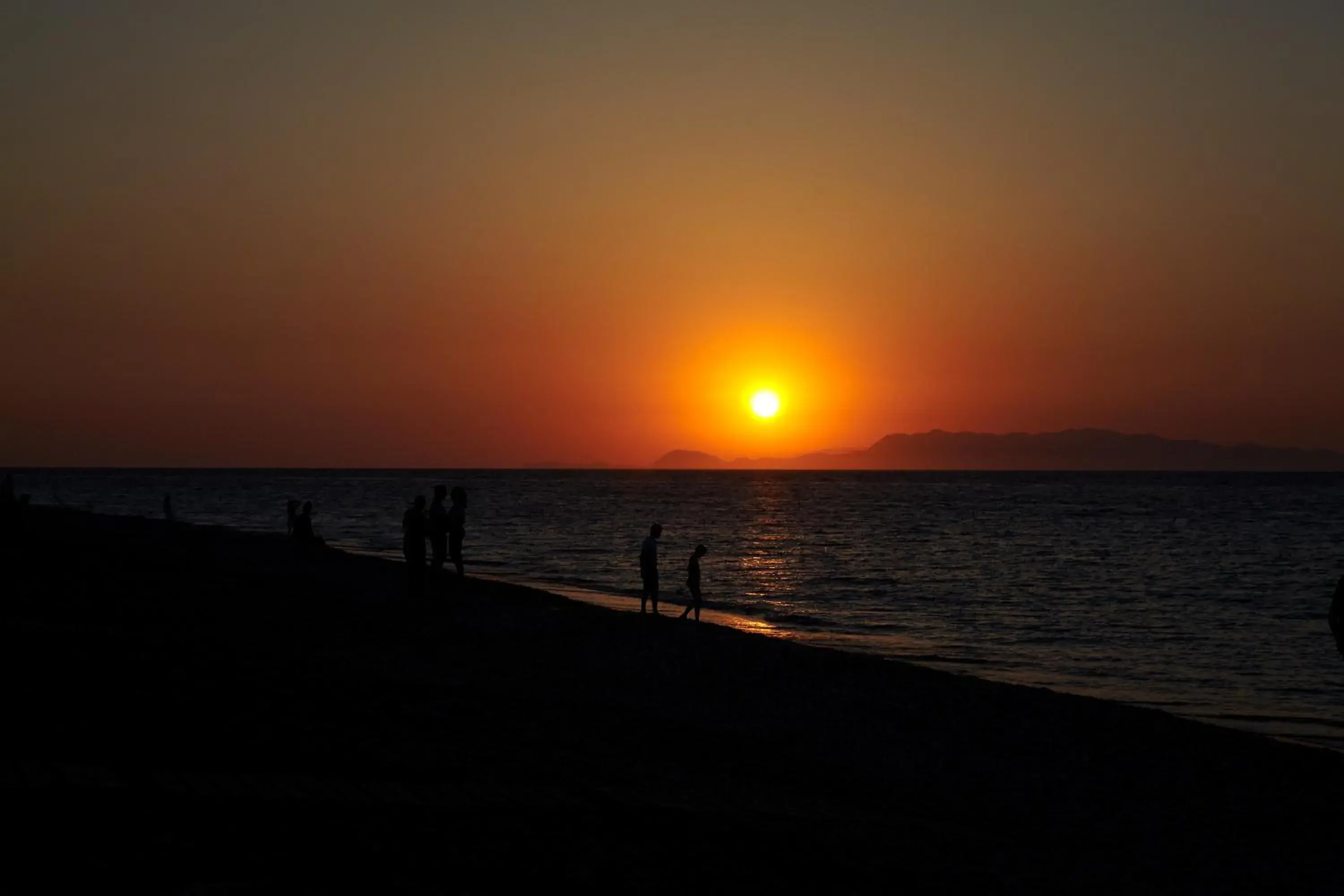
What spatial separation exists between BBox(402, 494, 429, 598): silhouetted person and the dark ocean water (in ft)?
31.0

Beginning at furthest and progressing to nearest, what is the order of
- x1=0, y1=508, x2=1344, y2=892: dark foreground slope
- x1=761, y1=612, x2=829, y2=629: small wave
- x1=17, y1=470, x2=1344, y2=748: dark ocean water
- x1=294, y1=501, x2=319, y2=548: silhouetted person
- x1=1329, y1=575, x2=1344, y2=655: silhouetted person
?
x1=294, y1=501, x2=319, y2=548: silhouetted person
x1=761, y1=612, x2=829, y2=629: small wave
x1=17, y1=470, x2=1344, y2=748: dark ocean water
x1=1329, y1=575, x2=1344, y2=655: silhouetted person
x1=0, y1=508, x2=1344, y2=892: dark foreground slope

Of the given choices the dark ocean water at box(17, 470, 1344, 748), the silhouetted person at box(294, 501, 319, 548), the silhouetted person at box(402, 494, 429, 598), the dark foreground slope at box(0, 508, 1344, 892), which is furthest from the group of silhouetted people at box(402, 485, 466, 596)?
the silhouetted person at box(294, 501, 319, 548)

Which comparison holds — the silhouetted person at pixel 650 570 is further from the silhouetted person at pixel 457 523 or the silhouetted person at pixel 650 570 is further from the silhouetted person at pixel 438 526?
the silhouetted person at pixel 438 526

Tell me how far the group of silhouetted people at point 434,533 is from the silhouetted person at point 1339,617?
15824mm

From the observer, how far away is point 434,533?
27.5 m

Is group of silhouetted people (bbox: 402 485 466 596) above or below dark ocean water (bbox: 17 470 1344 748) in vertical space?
above

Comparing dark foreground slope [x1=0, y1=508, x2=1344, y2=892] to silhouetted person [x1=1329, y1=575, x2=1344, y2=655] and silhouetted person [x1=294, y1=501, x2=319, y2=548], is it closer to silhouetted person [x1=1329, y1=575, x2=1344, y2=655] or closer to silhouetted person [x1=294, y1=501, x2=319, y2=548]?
silhouetted person [x1=1329, y1=575, x2=1344, y2=655]

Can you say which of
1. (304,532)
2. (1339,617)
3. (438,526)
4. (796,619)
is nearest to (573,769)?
(1339,617)

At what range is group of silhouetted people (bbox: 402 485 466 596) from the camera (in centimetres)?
2531

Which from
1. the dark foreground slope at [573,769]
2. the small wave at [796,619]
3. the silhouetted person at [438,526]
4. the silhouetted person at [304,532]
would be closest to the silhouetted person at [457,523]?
the silhouetted person at [438,526]

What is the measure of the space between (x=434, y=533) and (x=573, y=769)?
18203mm

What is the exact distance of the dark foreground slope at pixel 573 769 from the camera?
679cm

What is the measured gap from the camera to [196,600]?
21.3 metres

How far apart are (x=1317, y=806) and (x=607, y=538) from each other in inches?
2378
